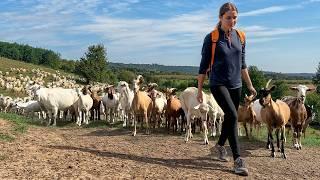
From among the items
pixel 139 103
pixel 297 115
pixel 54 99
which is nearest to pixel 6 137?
pixel 139 103

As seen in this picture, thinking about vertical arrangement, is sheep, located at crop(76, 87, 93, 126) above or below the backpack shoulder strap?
below

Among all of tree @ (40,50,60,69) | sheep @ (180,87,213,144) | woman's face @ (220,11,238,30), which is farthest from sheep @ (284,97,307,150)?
tree @ (40,50,60,69)

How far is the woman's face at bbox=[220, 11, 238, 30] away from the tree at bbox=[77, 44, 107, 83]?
76543 millimetres

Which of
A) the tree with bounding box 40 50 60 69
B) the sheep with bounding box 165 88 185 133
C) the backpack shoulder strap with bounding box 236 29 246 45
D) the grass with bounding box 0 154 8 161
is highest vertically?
the tree with bounding box 40 50 60 69

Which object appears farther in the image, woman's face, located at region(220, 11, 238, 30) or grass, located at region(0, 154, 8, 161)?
grass, located at region(0, 154, 8, 161)

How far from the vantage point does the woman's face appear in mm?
9039

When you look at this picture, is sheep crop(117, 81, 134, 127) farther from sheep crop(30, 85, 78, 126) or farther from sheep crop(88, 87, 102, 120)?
sheep crop(88, 87, 102, 120)

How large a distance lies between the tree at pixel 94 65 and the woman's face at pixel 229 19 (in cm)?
7654

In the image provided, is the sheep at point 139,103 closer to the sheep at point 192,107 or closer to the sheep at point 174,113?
the sheep at point 174,113

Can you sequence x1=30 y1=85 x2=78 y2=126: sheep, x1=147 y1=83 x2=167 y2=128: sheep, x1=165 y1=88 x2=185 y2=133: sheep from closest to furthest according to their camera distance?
1. x1=147 y1=83 x2=167 y2=128: sheep
2. x1=165 y1=88 x2=185 y2=133: sheep
3. x1=30 y1=85 x2=78 y2=126: sheep

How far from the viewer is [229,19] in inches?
357

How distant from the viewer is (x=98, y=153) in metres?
11.0

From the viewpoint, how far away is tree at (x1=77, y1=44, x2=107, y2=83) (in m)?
84.8

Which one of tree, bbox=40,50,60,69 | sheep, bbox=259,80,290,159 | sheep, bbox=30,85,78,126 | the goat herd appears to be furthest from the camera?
tree, bbox=40,50,60,69
